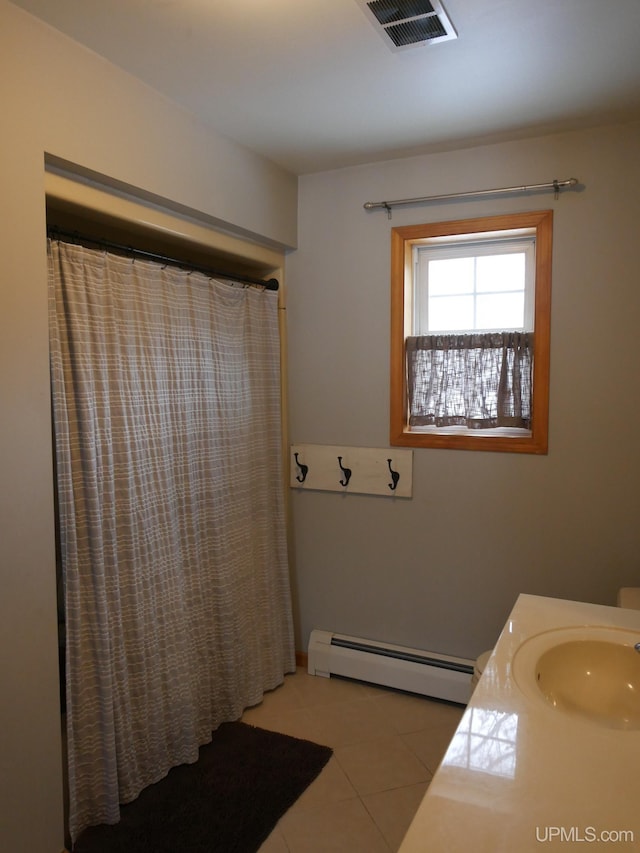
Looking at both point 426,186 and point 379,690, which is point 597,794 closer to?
point 379,690

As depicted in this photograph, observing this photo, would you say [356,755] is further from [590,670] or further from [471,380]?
[471,380]

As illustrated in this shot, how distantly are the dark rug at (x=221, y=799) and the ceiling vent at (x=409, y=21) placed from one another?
8.12 feet

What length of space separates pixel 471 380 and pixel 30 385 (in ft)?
5.93

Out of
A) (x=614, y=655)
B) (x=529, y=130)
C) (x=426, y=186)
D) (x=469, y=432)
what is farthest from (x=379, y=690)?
(x=529, y=130)

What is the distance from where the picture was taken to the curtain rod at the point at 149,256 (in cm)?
183

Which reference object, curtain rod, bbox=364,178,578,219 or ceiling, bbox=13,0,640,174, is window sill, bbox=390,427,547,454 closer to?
curtain rod, bbox=364,178,578,219

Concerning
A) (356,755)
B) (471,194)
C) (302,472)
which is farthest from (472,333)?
(356,755)

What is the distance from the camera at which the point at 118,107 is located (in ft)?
6.10

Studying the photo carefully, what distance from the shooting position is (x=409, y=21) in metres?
1.58

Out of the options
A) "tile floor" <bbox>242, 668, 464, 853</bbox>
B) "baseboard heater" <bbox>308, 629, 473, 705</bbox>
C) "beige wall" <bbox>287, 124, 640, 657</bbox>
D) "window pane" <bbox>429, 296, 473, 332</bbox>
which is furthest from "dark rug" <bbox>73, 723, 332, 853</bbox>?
"window pane" <bbox>429, 296, 473, 332</bbox>

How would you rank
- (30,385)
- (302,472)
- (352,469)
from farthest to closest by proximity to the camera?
(302,472)
(352,469)
(30,385)

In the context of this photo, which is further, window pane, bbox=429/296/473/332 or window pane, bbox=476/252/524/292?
window pane, bbox=429/296/473/332

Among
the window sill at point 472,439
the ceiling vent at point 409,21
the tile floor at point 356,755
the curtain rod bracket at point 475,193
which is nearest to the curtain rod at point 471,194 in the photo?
the curtain rod bracket at point 475,193

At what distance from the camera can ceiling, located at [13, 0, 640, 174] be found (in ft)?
5.16
